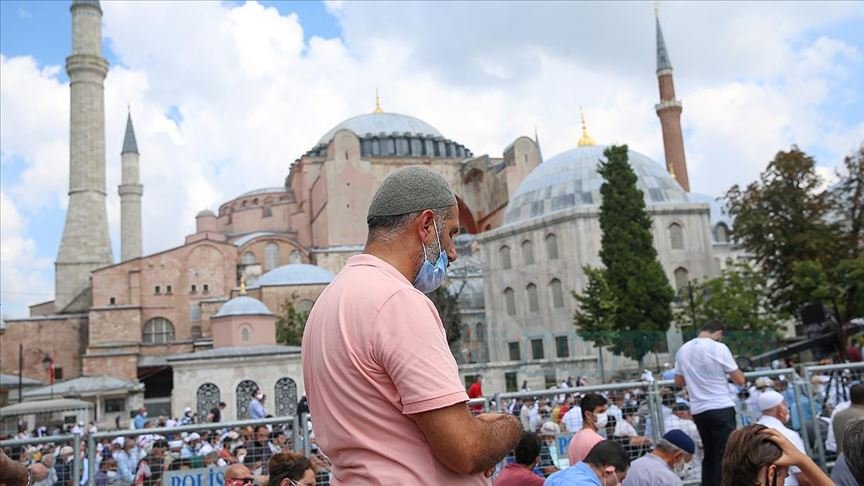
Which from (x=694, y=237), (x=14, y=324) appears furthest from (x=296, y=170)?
(x=694, y=237)

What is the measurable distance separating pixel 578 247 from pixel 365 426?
31.0 meters

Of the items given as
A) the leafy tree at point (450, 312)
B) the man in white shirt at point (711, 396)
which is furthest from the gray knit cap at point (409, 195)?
the leafy tree at point (450, 312)

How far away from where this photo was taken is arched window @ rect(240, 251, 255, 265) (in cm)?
4719

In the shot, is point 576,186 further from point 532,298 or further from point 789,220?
point 789,220

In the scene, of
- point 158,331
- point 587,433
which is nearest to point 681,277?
point 158,331

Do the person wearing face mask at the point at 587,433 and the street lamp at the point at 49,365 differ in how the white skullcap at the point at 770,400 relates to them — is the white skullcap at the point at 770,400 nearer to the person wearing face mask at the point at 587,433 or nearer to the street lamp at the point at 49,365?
the person wearing face mask at the point at 587,433

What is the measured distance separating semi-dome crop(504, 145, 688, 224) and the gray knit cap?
3160 cm

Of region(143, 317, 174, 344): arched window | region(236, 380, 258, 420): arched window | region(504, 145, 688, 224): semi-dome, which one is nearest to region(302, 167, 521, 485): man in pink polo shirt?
region(236, 380, 258, 420): arched window

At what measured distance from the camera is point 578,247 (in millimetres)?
32062

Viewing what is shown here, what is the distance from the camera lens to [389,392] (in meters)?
1.72

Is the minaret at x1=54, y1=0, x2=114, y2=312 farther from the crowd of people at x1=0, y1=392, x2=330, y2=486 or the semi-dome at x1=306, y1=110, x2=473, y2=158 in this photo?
the crowd of people at x1=0, y1=392, x2=330, y2=486

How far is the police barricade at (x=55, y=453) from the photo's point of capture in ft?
19.9

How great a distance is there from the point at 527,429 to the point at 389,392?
554 centimetres

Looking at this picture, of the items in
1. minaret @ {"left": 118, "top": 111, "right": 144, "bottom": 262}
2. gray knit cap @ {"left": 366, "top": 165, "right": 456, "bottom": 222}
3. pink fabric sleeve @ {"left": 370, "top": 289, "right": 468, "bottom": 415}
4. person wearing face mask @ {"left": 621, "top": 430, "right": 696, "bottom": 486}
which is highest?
minaret @ {"left": 118, "top": 111, "right": 144, "bottom": 262}
